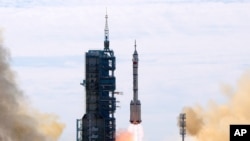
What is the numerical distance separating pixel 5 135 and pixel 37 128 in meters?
14.1

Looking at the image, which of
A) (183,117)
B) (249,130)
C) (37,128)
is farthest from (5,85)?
(249,130)

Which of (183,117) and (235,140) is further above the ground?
(183,117)

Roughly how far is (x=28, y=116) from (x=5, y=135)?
973cm

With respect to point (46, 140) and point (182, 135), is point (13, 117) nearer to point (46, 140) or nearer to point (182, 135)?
point (46, 140)

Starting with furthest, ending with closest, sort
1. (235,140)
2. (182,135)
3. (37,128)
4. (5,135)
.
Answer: (182,135)
(37,128)
(5,135)
(235,140)

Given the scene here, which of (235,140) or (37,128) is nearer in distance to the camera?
(235,140)

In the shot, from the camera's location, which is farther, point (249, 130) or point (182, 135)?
point (182, 135)

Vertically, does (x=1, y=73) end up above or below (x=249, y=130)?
above

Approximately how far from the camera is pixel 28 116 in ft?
559

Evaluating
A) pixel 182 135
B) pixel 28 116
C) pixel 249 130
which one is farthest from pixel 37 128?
pixel 249 130

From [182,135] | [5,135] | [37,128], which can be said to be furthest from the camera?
[182,135]

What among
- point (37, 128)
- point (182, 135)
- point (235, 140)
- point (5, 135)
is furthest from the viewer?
point (182, 135)

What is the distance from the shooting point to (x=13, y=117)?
16400 centimetres

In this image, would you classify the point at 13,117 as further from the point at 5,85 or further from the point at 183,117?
the point at 183,117
